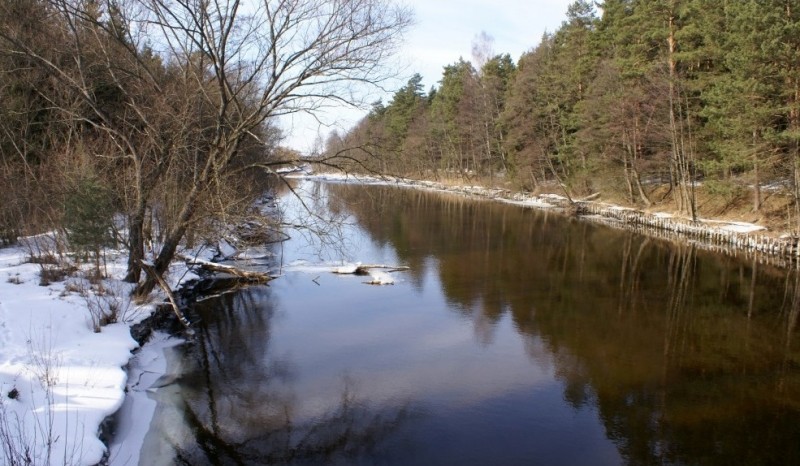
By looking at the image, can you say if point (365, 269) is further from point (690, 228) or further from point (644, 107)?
point (644, 107)

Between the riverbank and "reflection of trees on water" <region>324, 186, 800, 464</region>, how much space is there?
1465 millimetres

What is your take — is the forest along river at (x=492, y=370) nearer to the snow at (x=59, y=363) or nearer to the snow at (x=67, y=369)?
the snow at (x=67, y=369)

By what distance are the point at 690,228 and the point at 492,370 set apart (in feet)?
64.9

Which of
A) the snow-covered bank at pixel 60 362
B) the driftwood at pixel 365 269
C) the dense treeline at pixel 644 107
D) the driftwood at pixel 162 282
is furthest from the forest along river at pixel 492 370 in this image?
the dense treeline at pixel 644 107

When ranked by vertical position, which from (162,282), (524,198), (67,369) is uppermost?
(524,198)

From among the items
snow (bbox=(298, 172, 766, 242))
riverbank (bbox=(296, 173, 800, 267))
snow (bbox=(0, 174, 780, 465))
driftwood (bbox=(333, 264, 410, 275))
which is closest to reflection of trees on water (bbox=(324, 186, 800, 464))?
driftwood (bbox=(333, 264, 410, 275))

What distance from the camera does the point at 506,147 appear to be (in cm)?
4741

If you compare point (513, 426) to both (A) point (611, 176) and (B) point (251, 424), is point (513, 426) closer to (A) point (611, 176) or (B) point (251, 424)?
(B) point (251, 424)

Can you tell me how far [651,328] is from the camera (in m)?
12.8

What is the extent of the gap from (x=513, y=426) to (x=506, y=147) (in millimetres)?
41224

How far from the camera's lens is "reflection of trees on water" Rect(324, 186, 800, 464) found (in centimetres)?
810

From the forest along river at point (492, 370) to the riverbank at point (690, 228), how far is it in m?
2.77

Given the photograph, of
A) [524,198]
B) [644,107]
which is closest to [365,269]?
[644,107]

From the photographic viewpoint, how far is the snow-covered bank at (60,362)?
6.02m
